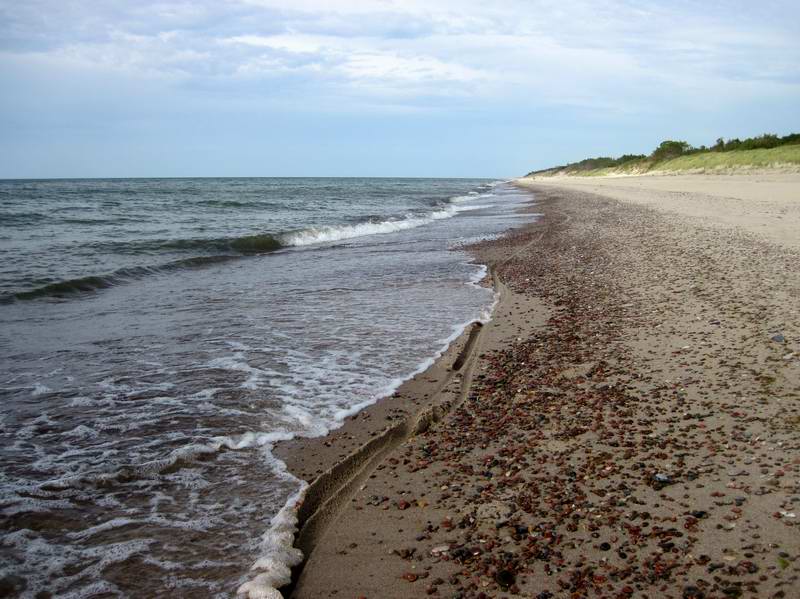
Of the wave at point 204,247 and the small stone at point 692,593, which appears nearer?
the small stone at point 692,593

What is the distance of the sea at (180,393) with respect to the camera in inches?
128

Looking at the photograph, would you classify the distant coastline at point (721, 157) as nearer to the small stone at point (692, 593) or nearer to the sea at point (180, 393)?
the sea at point (180, 393)

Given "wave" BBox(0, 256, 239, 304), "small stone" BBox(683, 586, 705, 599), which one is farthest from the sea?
"small stone" BBox(683, 586, 705, 599)

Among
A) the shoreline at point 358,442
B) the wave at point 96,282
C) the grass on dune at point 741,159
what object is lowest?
the shoreline at point 358,442

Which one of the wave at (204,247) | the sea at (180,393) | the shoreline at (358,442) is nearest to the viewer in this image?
the sea at (180,393)

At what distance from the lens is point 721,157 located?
145 ft

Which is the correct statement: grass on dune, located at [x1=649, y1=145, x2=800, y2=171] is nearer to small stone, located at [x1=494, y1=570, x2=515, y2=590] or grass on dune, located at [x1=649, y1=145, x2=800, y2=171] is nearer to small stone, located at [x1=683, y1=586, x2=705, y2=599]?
small stone, located at [x1=683, y1=586, x2=705, y2=599]

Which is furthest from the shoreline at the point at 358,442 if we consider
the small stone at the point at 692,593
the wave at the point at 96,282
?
the wave at the point at 96,282

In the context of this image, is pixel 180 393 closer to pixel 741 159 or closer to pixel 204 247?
pixel 204 247

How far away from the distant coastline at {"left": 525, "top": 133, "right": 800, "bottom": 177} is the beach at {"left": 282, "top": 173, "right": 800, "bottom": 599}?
34.5 metres

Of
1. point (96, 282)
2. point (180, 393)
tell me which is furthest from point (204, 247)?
point (180, 393)

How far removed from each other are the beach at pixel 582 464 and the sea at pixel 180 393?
44cm

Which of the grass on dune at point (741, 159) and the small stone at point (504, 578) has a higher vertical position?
the grass on dune at point (741, 159)

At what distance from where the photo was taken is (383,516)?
11.7ft
